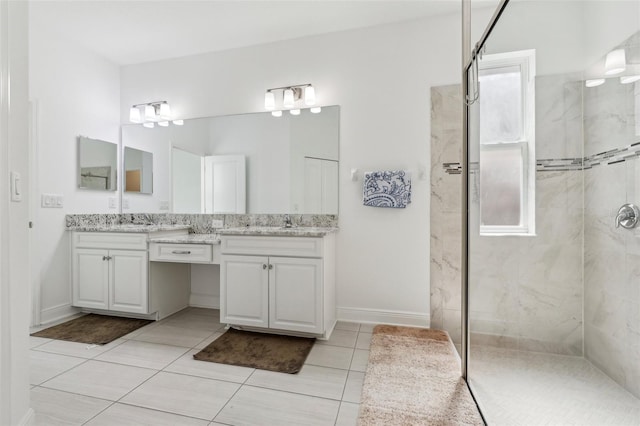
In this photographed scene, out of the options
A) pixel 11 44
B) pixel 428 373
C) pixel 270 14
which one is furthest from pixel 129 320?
pixel 270 14

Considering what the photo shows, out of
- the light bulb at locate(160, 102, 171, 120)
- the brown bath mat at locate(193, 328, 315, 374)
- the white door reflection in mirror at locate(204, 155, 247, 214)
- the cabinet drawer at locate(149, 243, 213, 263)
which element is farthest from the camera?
the light bulb at locate(160, 102, 171, 120)

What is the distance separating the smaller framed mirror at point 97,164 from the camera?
9.98 ft

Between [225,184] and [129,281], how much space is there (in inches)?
48.3

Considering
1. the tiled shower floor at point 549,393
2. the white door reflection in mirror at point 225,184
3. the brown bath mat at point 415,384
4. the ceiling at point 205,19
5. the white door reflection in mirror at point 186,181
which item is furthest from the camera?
the white door reflection in mirror at point 186,181

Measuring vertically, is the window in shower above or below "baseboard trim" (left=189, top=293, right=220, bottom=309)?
above

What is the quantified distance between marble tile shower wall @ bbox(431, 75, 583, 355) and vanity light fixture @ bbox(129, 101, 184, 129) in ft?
10.1

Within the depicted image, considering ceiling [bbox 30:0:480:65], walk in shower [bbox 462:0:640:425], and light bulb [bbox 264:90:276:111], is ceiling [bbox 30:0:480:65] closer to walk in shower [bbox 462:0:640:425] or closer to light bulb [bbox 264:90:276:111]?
light bulb [bbox 264:90:276:111]

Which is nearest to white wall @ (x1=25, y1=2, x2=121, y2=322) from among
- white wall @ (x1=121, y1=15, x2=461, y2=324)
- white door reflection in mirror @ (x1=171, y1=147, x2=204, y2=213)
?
white door reflection in mirror @ (x1=171, y1=147, x2=204, y2=213)

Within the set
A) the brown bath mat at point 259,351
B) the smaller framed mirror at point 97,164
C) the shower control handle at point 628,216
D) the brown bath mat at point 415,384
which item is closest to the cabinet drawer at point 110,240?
the smaller framed mirror at point 97,164

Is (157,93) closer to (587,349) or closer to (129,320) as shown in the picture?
(129,320)

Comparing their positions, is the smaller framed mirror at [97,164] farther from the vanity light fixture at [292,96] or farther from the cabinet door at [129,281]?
the vanity light fixture at [292,96]

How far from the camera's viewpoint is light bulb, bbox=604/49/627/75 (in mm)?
1262

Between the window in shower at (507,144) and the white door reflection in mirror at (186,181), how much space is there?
100 inches

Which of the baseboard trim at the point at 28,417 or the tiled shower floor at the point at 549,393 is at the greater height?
the tiled shower floor at the point at 549,393
